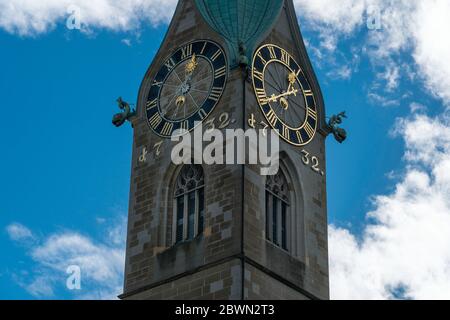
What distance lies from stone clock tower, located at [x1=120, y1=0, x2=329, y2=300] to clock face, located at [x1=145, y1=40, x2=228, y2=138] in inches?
1.8

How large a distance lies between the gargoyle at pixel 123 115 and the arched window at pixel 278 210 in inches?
226

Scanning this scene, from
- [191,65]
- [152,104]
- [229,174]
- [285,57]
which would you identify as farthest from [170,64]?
[229,174]

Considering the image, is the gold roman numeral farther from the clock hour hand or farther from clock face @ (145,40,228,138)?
the clock hour hand

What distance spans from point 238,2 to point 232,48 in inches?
89.5

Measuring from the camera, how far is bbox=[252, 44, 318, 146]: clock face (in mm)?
47188

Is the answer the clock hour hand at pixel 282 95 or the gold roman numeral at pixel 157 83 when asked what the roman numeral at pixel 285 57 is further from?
the gold roman numeral at pixel 157 83

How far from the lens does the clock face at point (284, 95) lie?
47.2 m

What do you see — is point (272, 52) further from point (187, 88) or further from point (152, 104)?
point (152, 104)

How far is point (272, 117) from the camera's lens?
1853 inches

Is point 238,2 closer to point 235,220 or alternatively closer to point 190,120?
point 190,120
